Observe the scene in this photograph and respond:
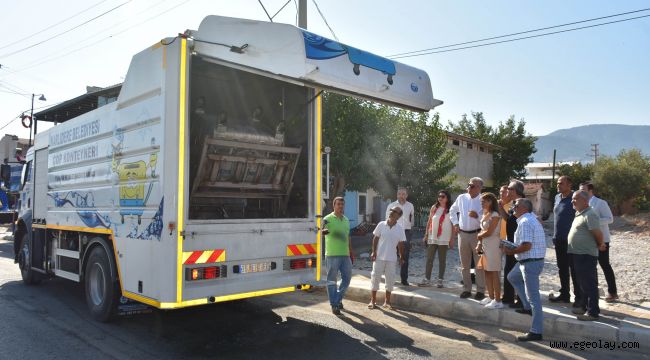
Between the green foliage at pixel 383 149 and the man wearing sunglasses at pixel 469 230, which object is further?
the green foliage at pixel 383 149

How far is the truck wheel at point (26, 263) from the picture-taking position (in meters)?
8.57

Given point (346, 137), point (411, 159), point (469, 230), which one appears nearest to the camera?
point (469, 230)

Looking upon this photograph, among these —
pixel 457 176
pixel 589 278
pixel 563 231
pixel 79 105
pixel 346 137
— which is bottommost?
pixel 589 278

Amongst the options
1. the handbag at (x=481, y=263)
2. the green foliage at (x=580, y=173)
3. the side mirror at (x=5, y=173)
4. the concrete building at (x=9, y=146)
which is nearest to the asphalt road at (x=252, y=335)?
the handbag at (x=481, y=263)

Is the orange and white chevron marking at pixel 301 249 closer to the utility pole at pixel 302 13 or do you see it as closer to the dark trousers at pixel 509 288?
the dark trousers at pixel 509 288

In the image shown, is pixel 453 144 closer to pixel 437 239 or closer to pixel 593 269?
pixel 437 239

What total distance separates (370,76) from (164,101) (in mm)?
2159

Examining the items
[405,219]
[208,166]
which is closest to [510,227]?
[405,219]

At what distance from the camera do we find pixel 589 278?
18.8ft

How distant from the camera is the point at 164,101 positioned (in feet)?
16.4

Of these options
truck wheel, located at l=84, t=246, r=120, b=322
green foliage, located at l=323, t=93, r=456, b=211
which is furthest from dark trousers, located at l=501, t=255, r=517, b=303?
green foliage, located at l=323, t=93, r=456, b=211

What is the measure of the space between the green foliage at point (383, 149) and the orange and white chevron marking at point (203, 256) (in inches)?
385

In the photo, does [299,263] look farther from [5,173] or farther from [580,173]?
[580,173]

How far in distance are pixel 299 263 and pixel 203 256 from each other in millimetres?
1393
